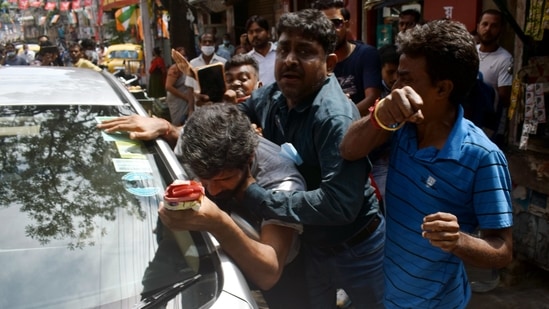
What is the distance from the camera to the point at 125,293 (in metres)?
1.37

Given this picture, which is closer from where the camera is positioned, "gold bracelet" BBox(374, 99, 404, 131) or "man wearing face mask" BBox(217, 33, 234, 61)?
"gold bracelet" BBox(374, 99, 404, 131)

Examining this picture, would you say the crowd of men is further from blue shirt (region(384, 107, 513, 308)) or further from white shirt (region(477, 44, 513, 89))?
white shirt (region(477, 44, 513, 89))

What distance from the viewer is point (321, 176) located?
1.83 meters

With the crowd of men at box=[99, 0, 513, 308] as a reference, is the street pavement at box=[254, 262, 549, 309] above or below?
below

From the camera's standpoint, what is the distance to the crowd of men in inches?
55.9

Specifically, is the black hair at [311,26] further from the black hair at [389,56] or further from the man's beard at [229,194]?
the black hair at [389,56]

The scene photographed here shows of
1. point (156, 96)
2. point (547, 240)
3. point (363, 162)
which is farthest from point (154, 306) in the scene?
point (156, 96)

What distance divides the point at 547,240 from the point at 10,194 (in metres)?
3.29

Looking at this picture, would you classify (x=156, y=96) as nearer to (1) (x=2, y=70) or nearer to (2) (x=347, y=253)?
(1) (x=2, y=70)

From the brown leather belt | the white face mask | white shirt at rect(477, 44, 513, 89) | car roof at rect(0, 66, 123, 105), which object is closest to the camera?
the brown leather belt

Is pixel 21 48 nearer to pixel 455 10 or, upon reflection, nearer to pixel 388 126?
pixel 455 10

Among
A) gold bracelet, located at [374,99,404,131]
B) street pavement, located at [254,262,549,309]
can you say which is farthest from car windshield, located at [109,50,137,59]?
gold bracelet, located at [374,99,404,131]

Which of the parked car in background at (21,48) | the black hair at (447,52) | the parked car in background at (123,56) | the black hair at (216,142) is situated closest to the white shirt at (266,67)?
the black hair at (216,142)

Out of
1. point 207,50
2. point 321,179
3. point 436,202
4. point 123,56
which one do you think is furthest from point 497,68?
point 123,56
